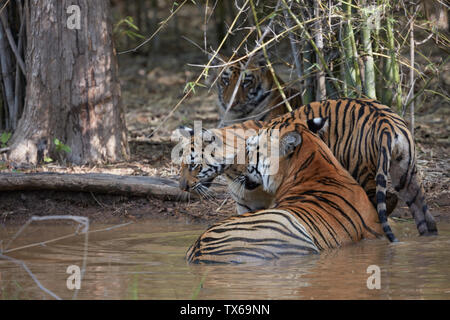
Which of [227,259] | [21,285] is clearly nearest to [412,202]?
[227,259]

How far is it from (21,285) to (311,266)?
5.44 feet

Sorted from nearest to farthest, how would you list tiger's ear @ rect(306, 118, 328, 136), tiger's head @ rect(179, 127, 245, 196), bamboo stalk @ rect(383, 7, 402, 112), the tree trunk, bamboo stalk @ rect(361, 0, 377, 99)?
1. tiger's ear @ rect(306, 118, 328, 136)
2. tiger's head @ rect(179, 127, 245, 196)
3. bamboo stalk @ rect(361, 0, 377, 99)
4. bamboo stalk @ rect(383, 7, 402, 112)
5. the tree trunk

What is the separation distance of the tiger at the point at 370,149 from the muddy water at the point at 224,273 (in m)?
0.31

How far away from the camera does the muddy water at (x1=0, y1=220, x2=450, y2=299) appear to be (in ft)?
12.3

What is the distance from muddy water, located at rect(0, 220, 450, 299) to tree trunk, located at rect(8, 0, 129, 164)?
2.18m

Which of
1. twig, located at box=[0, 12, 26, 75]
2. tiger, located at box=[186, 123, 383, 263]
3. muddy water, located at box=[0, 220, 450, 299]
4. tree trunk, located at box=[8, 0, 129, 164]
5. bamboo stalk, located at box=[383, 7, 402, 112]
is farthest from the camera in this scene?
twig, located at box=[0, 12, 26, 75]

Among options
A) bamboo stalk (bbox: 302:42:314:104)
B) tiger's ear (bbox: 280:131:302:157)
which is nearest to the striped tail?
tiger's ear (bbox: 280:131:302:157)

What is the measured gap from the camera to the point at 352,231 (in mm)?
4891

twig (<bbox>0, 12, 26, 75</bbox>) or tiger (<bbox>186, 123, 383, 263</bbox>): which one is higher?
twig (<bbox>0, 12, 26, 75</bbox>)

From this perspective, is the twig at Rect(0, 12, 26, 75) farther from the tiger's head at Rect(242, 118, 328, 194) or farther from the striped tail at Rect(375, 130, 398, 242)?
the striped tail at Rect(375, 130, 398, 242)

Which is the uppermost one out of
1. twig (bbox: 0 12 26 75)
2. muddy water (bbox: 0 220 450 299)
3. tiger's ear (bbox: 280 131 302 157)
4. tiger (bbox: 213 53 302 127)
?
twig (bbox: 0 12 26 75)

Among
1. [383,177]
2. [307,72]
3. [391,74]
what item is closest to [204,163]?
[383,177]

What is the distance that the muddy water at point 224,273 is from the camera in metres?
3.74

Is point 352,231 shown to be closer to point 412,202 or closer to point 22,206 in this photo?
point 412,202
